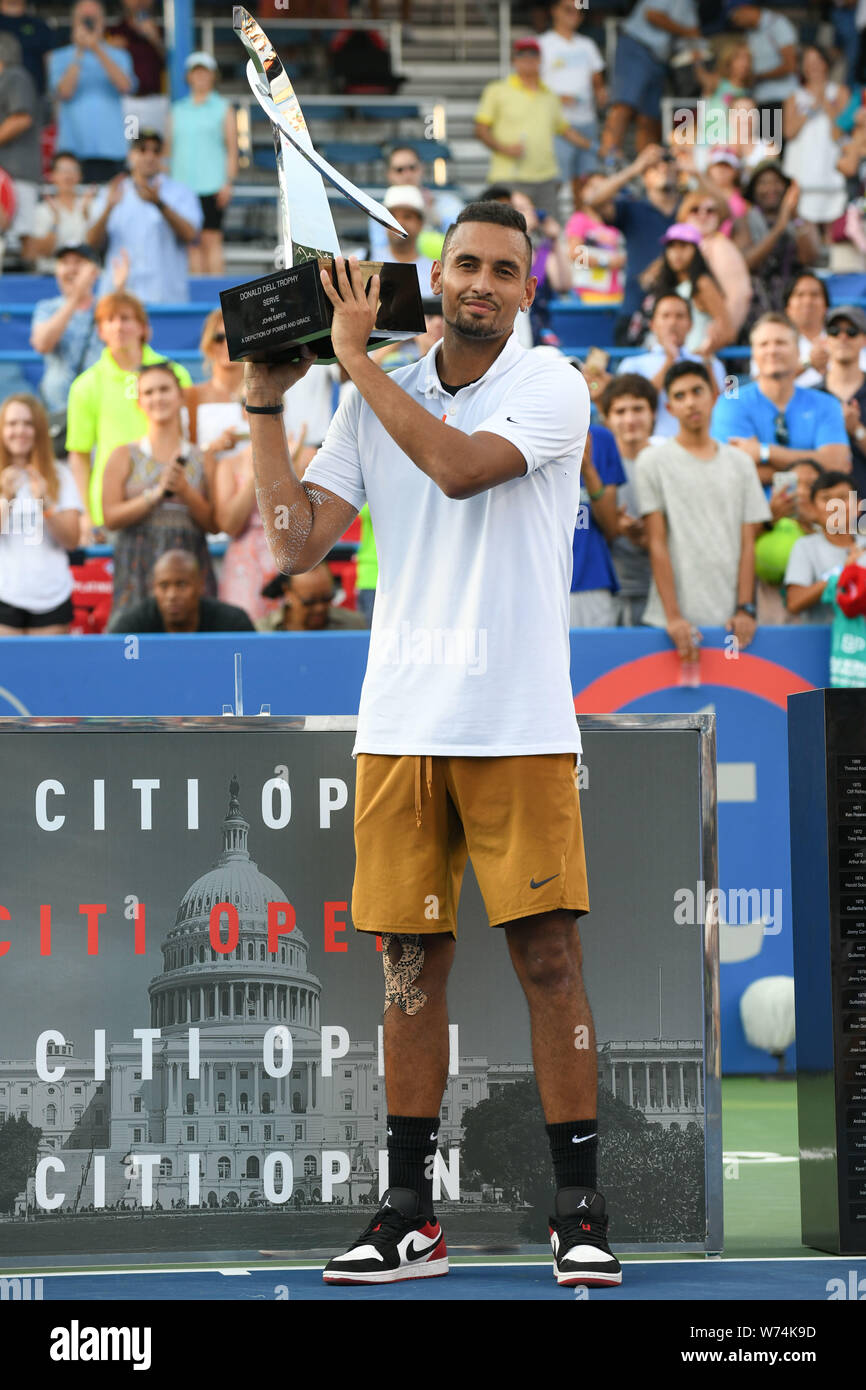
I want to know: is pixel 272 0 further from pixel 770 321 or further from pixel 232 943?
pixel 232 943

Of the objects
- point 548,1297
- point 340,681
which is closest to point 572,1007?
point 548,1297

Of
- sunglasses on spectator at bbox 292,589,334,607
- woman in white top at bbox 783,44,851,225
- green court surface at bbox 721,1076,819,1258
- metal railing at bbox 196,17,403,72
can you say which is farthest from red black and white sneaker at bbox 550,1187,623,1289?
metal railing at bbox 196,17,403,72

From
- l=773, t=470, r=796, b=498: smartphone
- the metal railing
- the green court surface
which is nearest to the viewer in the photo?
the green court surface

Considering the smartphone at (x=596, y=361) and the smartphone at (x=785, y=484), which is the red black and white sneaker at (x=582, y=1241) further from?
the smartphone at (x=596, y=361)

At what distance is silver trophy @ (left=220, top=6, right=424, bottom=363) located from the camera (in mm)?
3443

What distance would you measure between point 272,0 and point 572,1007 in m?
12.7

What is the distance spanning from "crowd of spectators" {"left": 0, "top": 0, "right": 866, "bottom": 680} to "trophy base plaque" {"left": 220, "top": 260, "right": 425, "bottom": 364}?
379mm

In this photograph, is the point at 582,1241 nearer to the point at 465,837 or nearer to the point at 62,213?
the point at 465,837

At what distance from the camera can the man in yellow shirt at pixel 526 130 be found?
469 inches

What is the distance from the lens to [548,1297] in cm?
328

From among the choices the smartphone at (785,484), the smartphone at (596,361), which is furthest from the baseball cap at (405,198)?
the smartphone at (785,484)

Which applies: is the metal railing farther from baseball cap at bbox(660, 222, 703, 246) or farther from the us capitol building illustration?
the us capitol building illustration

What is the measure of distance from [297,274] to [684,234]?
6.49 metres

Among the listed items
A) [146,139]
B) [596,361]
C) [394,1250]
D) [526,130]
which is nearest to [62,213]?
[146,139]
